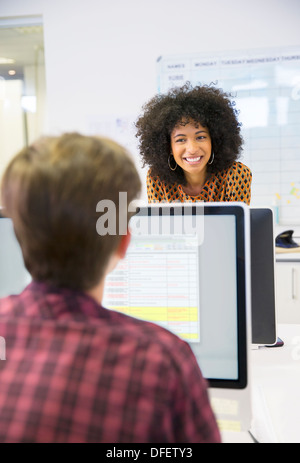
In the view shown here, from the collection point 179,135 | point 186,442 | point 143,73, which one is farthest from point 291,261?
point 186,442

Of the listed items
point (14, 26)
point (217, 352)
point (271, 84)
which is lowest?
point (217, 352)

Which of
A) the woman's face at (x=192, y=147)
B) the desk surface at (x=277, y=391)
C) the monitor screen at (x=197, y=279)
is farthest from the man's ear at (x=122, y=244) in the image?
the woman's face at (x=192, y=147)

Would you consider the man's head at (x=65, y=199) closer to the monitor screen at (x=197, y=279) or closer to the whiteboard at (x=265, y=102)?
the monitor screen at (x=197, y=279)

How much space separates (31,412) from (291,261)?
2.31 metres

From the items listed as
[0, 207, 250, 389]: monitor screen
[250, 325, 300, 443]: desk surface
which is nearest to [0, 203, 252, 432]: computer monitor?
[0, 207, 250, 389]: monitor screen

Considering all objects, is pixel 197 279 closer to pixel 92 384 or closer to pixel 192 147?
pixel 92 384

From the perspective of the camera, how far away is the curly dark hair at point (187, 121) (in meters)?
1.93

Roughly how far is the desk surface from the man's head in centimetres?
53

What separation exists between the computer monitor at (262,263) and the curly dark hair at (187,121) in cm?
98

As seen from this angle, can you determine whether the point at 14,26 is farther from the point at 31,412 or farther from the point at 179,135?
the point at 31,412

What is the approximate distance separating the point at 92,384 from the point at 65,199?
0.19 m

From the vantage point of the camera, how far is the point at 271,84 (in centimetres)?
289

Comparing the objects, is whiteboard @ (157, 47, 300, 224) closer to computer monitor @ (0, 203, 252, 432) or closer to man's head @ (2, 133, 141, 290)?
computer monitor @ (0, 203, 252, 432)

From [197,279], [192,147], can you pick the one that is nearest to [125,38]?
[192,147]
